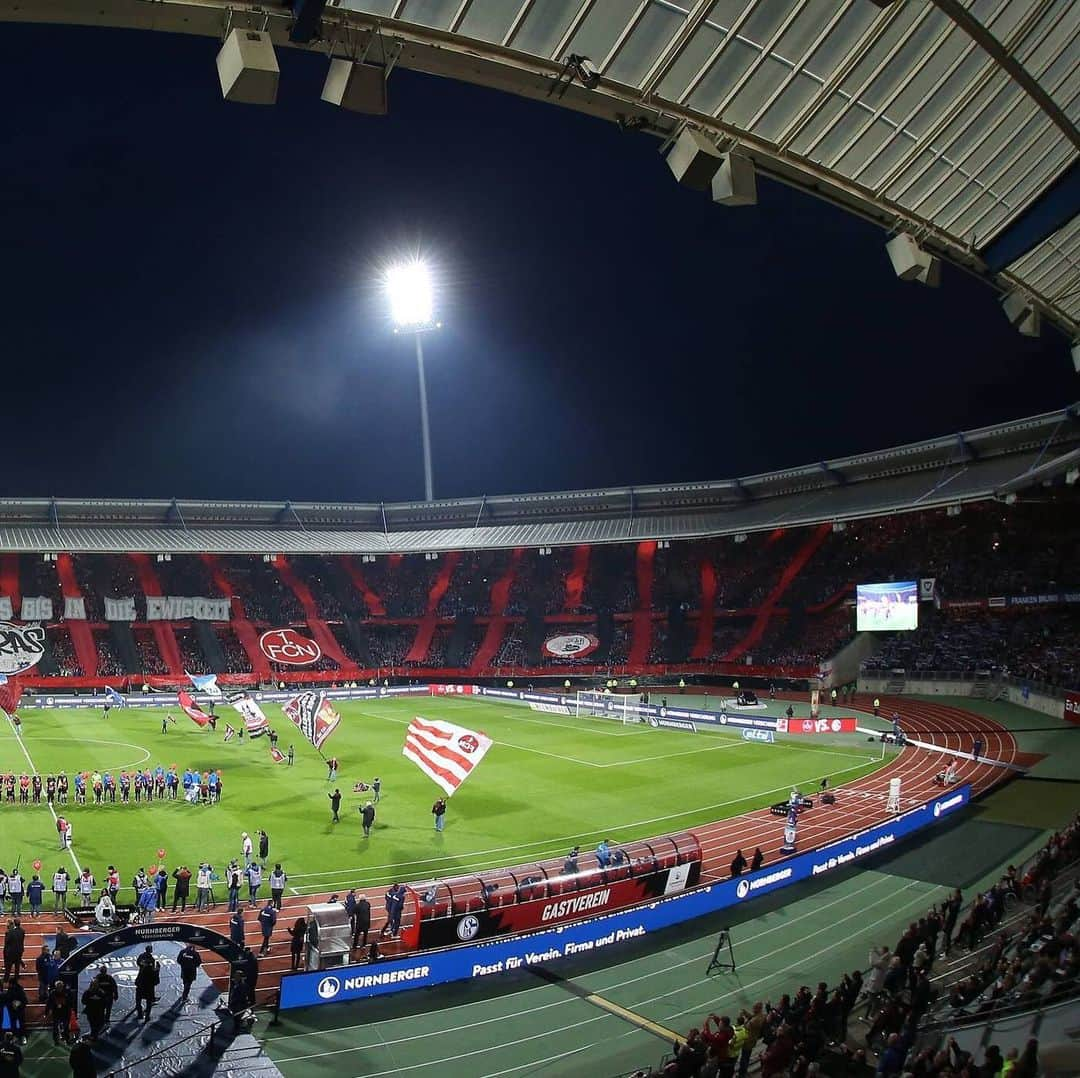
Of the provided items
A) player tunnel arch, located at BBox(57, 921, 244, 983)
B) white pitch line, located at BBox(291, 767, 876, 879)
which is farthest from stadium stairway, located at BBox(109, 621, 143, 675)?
player tunnel arch, located at BBox(57, 921, 244, 983)

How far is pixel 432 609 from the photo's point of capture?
76.9 m

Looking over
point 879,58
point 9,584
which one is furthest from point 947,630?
point 9,584

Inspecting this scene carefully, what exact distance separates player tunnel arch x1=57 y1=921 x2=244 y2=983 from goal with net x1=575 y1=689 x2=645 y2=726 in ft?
122

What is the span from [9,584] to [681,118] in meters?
71.2

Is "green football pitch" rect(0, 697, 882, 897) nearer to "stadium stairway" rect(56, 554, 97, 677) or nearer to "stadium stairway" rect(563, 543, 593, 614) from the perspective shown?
"stadium stairway" rect(56, 554, 97, 677)

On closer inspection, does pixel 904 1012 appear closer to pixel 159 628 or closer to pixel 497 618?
pixel 497 618

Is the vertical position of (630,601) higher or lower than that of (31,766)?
higher

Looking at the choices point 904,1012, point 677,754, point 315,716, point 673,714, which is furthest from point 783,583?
point 904,1012

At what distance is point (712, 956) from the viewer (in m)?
19.1

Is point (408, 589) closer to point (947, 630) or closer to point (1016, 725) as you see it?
point (947, 630)

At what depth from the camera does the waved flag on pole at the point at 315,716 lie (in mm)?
32250

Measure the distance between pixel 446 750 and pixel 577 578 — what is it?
179 feet

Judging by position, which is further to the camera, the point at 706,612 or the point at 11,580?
the point at 706,612

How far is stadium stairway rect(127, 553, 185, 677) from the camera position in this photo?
65062mm
